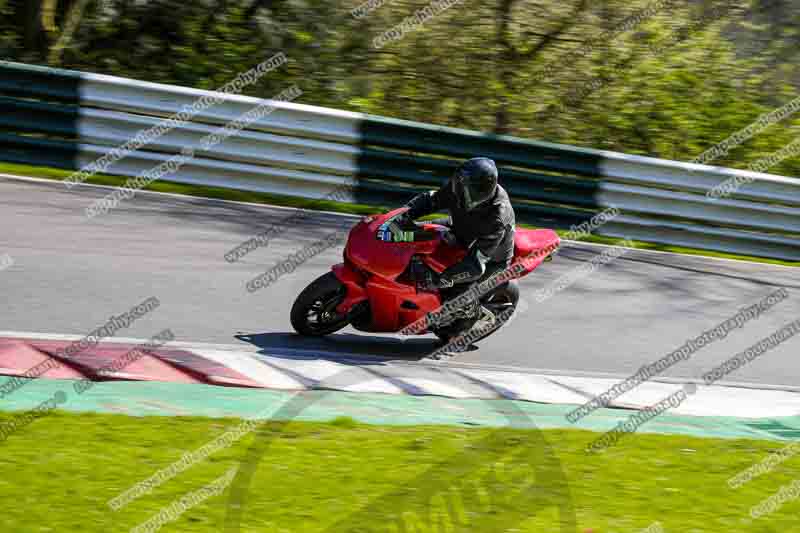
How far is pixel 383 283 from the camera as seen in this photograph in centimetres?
895

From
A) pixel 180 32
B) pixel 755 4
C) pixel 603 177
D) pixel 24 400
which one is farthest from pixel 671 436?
pixel 755 4

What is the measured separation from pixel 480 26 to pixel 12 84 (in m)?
7.23

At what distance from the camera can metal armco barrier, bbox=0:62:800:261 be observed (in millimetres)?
13508

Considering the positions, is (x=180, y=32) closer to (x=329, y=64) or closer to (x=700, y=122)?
(x=329, y=64)

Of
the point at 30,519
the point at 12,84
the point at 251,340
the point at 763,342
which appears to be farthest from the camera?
the point at 12,84

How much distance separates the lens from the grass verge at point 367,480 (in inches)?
225

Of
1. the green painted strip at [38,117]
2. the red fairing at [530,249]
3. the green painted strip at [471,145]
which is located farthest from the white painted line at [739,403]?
the green painted strip at [38,117]

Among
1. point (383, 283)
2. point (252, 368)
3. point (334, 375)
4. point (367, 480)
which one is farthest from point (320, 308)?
point (367, 480)

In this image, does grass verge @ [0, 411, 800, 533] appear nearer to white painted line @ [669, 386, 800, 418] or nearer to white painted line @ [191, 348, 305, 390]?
→ white painted line @ [191, 348, 305, 390]

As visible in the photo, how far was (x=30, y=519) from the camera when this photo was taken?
5.39 m

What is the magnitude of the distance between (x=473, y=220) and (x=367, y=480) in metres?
2.97

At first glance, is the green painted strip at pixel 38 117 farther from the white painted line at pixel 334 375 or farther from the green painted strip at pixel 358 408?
the green painted strip at pixel 358 408

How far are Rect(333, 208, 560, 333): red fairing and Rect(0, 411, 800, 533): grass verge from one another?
5.14 ft

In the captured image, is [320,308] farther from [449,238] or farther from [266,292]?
[266,292]
